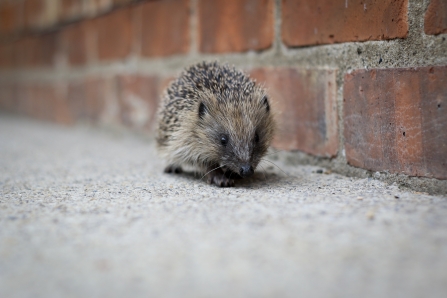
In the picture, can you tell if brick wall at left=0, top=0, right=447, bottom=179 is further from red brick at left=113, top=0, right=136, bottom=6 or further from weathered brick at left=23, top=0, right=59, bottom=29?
weathered brick at left=23, top=0, right=59, bottom=29

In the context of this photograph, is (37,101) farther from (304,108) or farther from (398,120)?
(398,120)

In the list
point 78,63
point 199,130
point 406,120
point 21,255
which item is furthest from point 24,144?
point 406,120

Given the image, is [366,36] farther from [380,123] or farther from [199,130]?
[199,130]

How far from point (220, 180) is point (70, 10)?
340cm

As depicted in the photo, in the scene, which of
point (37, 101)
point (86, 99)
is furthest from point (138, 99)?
point (37, 101)

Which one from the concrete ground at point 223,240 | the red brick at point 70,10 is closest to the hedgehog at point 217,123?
the concrete ground at point 223,240

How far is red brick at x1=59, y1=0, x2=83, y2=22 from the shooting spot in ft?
16.1

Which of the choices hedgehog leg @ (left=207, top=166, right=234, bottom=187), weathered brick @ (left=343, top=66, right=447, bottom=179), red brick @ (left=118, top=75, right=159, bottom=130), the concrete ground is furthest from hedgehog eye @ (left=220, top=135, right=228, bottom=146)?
red brick @ (left=118, top=75, right=159, bottom=130)

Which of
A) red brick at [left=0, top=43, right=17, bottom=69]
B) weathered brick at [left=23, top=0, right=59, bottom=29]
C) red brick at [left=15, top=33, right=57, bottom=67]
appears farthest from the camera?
red brick at [left=0, top=43, right=17, bottom=69]

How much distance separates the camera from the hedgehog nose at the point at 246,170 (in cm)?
239

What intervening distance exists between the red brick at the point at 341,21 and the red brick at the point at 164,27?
0.99 meters

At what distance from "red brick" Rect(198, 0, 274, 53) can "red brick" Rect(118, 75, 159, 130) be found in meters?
0.70

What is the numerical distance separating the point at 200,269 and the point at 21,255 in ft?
1.77

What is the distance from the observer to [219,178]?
248 cm
